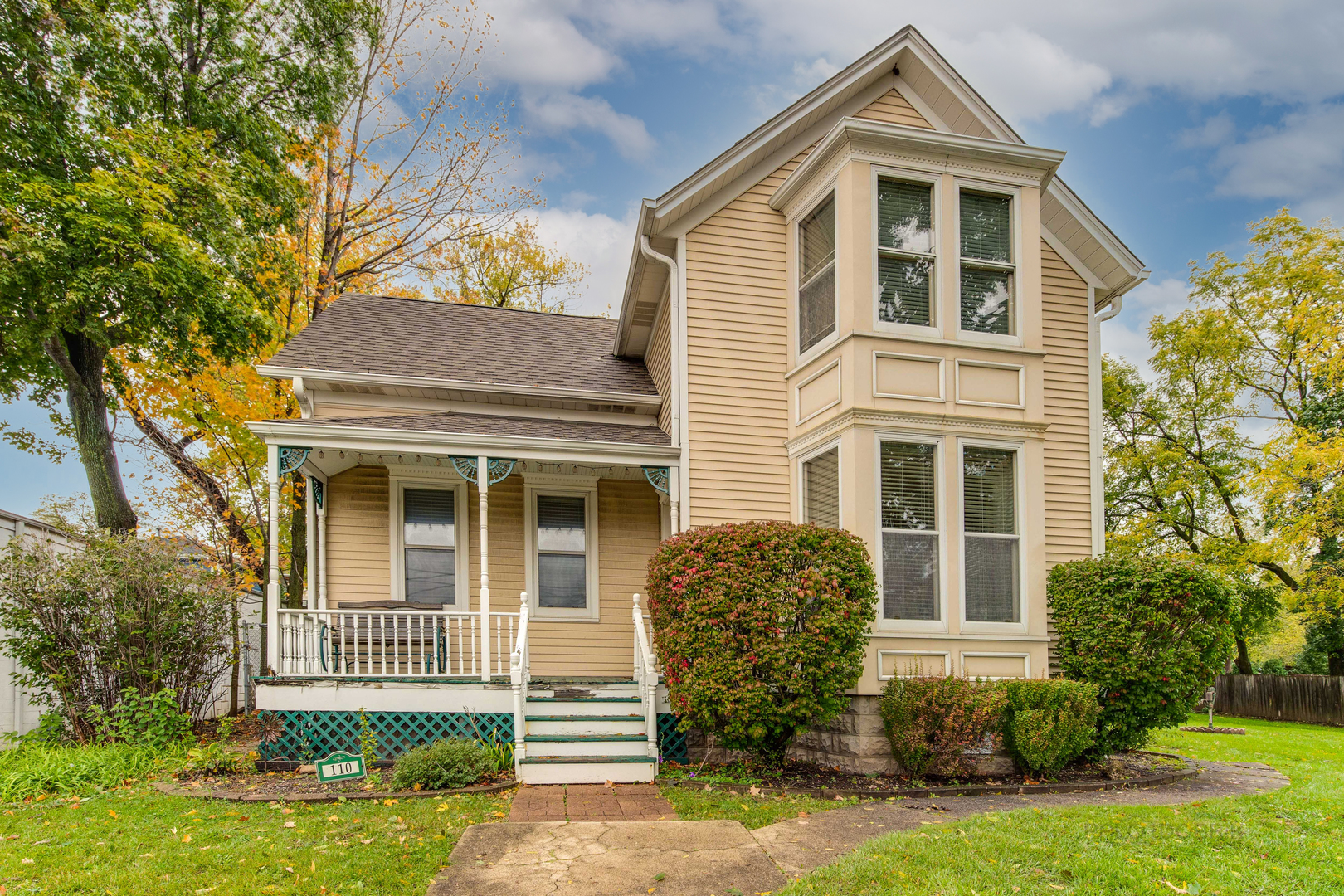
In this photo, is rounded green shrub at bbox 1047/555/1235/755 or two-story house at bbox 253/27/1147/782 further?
two-story house at bbox 253/27/1147/782

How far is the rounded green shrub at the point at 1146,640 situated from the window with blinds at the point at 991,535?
2.35ft

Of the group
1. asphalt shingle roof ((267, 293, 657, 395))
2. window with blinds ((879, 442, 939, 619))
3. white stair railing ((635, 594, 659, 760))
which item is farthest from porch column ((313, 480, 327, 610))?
window with blinds ((879, 442, 939, 619))

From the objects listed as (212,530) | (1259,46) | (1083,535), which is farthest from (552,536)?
(1259,46)

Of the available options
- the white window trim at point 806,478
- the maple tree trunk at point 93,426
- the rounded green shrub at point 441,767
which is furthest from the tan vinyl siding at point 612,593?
the maple tree trunk at point 93,426

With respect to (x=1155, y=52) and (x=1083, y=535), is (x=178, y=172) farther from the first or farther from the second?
(x=1155, y=52)


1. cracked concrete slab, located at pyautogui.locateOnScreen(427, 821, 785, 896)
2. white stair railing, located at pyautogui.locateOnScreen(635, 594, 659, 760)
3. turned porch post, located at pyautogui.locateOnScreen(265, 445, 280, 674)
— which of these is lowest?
cracked concrete slab, located at pyautogui.locateOnScreen(427, 821, 785, 896)

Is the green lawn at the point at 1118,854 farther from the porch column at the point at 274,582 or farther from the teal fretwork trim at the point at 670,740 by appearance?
the porch column at the point at 274,582

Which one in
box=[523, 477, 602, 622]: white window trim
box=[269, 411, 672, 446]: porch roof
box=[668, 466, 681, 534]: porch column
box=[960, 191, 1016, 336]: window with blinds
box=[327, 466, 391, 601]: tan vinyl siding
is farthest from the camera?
box=[523, 477, 602, 622]: white window trim

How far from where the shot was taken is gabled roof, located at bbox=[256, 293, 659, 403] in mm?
10344

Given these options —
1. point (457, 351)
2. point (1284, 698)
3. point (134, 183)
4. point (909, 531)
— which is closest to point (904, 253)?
point (909, 531)

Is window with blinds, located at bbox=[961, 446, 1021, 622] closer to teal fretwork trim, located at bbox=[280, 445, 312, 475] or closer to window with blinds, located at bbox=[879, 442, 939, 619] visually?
window with blinds, located at bbox=[879, 442, 939, 619]

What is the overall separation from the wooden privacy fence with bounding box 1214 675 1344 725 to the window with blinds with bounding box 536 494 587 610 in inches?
582

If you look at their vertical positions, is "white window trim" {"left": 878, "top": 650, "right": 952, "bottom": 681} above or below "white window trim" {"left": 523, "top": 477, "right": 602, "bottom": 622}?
below

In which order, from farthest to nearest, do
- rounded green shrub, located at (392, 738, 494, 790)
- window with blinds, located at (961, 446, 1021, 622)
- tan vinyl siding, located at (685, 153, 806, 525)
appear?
1. tan vinyl siding, located at (685, 153, 806, 525)
2. window with blinds, located at (961, 446, 1021, 622)
3. rounded green shrub, located at (392, 738, 494, 790)
